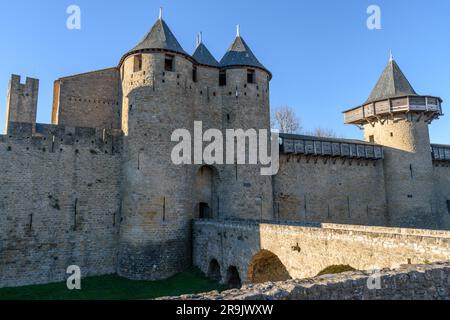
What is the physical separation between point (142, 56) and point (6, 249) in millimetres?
10170

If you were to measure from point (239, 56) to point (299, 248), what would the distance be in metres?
12.3

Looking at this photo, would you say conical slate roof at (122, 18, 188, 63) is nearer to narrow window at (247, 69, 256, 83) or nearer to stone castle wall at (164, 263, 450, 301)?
narrow window at (247, 69, 256, 83)

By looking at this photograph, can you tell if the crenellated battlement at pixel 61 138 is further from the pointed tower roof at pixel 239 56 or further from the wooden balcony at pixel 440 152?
the wooden balcony at pixel 440 152

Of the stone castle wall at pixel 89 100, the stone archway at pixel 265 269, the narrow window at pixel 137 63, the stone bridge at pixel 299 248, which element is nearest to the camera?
the stone bridge at pixel 299 248

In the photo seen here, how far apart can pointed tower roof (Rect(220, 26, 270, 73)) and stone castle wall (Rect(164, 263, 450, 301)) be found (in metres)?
14.7

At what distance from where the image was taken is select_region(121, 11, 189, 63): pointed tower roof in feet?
52.0

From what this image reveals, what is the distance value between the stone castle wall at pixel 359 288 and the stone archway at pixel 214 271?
973 centimetres

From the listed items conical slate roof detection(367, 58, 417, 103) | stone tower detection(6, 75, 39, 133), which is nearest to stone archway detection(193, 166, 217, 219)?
stone tower detection(6, 75, 39, 133)

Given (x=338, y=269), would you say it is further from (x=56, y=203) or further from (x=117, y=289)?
(x=56, y=203)

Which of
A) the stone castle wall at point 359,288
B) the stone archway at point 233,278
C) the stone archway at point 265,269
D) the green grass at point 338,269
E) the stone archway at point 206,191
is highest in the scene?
the stone archway at point 206,191

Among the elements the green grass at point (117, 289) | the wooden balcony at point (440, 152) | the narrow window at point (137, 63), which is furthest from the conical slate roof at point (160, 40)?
the wooden balcony at point (440, 152)

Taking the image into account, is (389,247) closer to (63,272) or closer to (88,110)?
(63,272)

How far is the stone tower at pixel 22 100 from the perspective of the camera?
748 inches

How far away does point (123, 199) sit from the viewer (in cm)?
1541
